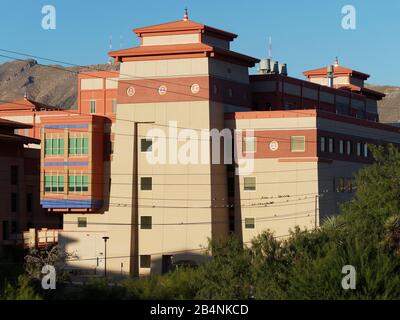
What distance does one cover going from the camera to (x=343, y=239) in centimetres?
6775

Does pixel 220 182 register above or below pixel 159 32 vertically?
below

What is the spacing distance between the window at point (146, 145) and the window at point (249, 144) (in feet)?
30.1

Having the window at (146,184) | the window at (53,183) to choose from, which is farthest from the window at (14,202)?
the window at (146,184)

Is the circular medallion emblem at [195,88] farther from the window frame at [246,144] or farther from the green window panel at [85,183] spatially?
the green window panel at [85,183]

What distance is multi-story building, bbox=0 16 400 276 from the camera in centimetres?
10819

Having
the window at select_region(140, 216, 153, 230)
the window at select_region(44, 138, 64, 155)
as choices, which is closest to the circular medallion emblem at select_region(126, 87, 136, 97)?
the window at select_region(44, 138, 64, 155)

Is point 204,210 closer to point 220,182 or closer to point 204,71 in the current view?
point 220,182

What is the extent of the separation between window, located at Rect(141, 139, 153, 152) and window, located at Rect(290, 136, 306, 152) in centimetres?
1374

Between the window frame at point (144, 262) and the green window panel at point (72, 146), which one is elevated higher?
the green window panel at point (72, 146)

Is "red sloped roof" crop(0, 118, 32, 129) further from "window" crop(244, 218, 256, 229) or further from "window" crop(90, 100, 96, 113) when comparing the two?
"window" crop(244, 218, 256, 229)

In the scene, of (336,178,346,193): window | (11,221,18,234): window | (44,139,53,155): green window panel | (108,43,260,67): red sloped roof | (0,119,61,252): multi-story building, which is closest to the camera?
(108,43,260,67): red sloped roof

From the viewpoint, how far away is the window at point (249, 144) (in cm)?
10975

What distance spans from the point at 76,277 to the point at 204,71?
944 inches
